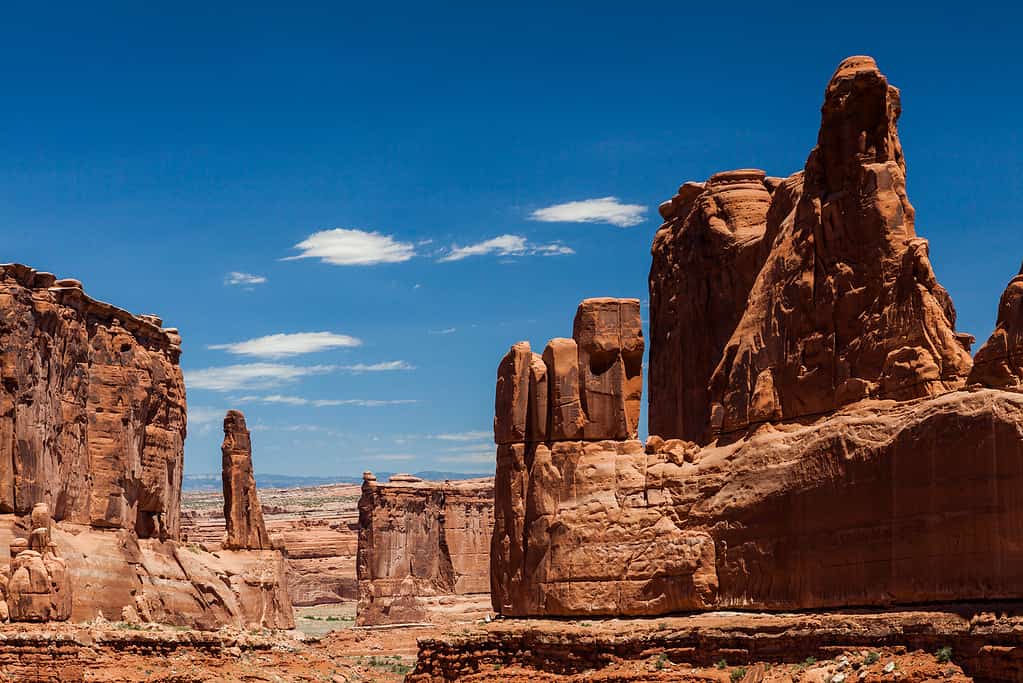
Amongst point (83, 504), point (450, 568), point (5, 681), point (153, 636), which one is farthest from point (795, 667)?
point (450, 568)

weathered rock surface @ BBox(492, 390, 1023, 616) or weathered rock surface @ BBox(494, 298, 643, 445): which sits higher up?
weathered rock surface @ BBox(494, 298, 643, 445)

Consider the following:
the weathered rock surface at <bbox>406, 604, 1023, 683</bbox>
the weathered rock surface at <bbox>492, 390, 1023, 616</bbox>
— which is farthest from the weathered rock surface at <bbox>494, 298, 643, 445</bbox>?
the weathered rock surface at <bbox>406, 604, 1023, 683</bbox>

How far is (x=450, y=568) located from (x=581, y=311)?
230 feet

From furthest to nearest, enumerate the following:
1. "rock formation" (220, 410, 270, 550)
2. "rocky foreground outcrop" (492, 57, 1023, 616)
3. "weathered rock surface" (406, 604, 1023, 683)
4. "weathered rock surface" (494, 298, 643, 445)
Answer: "rock formation" (220, 410, 270, 550) → "weathered rock surface" (494, 298, 643, 445) → "rocky foreground outcrop" (492, 57, 1023, 616) → "weathered rock surface" (406, 604, 1023, 683)

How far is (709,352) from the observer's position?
41.2 meters

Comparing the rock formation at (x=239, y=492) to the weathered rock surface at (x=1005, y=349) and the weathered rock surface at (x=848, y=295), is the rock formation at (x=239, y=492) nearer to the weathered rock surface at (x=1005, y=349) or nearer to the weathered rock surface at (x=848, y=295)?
the weathered rock surface at (x=848, y=295)

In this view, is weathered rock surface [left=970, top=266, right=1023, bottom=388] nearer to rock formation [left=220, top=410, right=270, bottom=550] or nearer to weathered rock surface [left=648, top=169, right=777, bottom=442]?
weathered rock surface [left=648, top=169, right=777, bottom=442]

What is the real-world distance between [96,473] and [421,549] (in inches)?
1615

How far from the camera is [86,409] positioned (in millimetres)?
59031

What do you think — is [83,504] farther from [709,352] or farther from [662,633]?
[662,633]

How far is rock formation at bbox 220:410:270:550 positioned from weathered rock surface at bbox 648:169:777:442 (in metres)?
31.4

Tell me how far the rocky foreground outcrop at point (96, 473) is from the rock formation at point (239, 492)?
4.37 ft

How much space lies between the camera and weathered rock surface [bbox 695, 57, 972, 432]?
91.7 ft

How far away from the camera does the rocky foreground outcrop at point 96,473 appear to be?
52.2 metres
